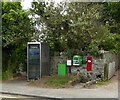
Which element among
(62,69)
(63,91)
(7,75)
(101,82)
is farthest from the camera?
(7,75)

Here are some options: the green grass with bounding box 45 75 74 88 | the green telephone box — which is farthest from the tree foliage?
the green grass with bounding box 45 75 74 88

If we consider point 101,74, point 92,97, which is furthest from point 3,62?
point 92,97

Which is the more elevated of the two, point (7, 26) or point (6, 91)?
point (7, 26)

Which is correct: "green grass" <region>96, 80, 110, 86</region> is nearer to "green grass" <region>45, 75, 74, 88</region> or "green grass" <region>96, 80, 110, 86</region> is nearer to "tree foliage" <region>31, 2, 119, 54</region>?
"green grass" <region>45, 75, 74, 88</region>

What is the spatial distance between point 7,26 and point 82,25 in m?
4.33

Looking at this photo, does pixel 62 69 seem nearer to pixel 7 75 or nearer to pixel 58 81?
pixel 58 81

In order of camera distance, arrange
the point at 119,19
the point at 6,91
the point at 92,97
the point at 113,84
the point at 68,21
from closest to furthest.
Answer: the point at 92,97 < the point at 6,91 < the point at 113,84 < the point at 68,21 < the point at 119,19

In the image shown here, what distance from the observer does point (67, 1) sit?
15398mm

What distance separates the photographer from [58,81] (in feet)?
42.2

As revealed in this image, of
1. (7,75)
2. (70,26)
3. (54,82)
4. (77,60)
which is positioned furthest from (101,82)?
(7,75)

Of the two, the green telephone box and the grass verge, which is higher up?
the green telephone box

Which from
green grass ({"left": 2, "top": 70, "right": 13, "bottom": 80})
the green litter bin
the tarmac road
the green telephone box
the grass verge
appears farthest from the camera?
green grass ({"left": 2, "top": 70, "right": 13, "bottom": 80})

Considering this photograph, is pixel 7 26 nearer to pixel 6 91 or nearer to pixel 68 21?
pixel 68 21

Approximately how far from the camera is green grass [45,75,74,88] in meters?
12.6
